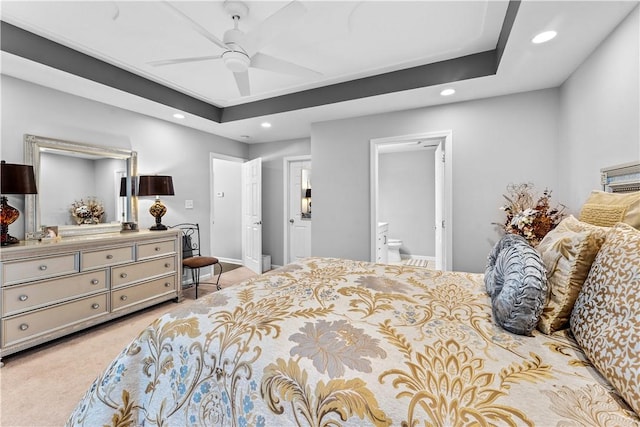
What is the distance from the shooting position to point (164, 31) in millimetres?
2271

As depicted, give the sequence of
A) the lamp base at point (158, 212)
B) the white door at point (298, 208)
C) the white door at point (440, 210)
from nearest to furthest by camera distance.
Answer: the white door at point (440, 210)
the lamp base at point (158, 212)
the white door at point (298, 208)

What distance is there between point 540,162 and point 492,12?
1646 millimetres

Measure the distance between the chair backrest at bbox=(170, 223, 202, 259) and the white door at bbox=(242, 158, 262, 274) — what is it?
89 centimetres

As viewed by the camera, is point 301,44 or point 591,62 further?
point 301,44

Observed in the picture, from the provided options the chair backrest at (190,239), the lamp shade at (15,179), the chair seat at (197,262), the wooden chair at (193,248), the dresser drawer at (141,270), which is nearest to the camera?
the lamp shade at (15,179)

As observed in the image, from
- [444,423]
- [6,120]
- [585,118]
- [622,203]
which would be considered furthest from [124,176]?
[585,118]

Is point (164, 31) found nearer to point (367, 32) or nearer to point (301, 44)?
point (301, 44)

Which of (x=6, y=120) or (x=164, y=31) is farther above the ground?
(x=164, y=31)

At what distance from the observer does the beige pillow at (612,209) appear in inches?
48.7

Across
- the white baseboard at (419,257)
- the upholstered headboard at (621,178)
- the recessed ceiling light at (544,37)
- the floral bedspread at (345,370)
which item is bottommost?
the white baseboard at (419,257)

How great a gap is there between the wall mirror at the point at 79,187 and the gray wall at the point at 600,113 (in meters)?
4.63

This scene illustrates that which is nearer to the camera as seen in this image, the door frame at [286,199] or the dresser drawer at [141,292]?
the dresser drawer at [141,292]

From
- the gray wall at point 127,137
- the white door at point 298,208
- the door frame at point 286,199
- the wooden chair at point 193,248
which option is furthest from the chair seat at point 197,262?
the white door at point 298,208

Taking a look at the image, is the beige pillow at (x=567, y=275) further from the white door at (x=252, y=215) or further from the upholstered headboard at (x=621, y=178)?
the white door at (x=252, y=215)
